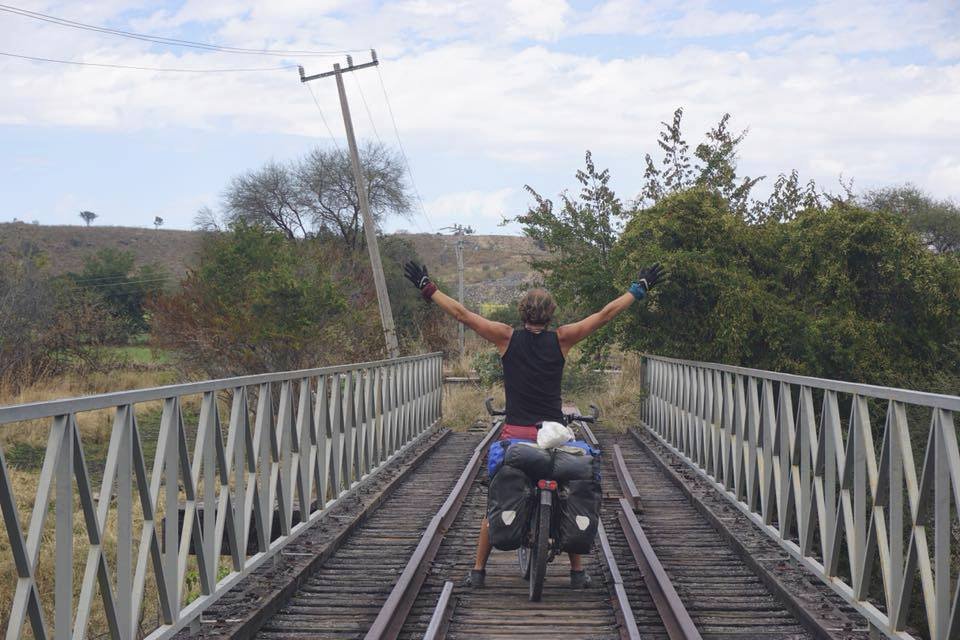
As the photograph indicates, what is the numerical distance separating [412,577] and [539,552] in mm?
1073

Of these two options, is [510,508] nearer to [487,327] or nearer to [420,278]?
[487,327]

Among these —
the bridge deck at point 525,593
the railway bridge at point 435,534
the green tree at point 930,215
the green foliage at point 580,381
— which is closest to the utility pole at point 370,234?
the green foliage at point 580,381

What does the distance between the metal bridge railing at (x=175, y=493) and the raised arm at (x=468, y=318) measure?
1173mm

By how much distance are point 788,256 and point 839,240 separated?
859 millimetres

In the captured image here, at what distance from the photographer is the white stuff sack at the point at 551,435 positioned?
19.9 ft

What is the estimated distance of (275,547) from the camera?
6961 millimetres

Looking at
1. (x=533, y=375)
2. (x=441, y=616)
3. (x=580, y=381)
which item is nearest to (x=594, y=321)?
(x=533, y=375)

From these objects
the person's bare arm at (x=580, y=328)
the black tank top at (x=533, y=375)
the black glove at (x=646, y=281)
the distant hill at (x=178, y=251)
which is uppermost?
the distant hill at (x=178, y=251)

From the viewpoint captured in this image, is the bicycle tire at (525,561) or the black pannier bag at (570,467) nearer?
the black pannier bag at (570,467)

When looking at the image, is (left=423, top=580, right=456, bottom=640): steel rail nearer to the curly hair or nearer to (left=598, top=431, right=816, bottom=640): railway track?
(left=598, top=431, right=816, bottom=640): railway track

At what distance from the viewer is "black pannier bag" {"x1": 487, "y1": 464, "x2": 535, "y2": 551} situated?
20.2 feet

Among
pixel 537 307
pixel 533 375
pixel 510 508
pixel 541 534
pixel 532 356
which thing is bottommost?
pixel 541 534

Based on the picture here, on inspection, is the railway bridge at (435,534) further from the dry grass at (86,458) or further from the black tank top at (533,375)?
the black tank top at (533,375)

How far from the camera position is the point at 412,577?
267 inches
